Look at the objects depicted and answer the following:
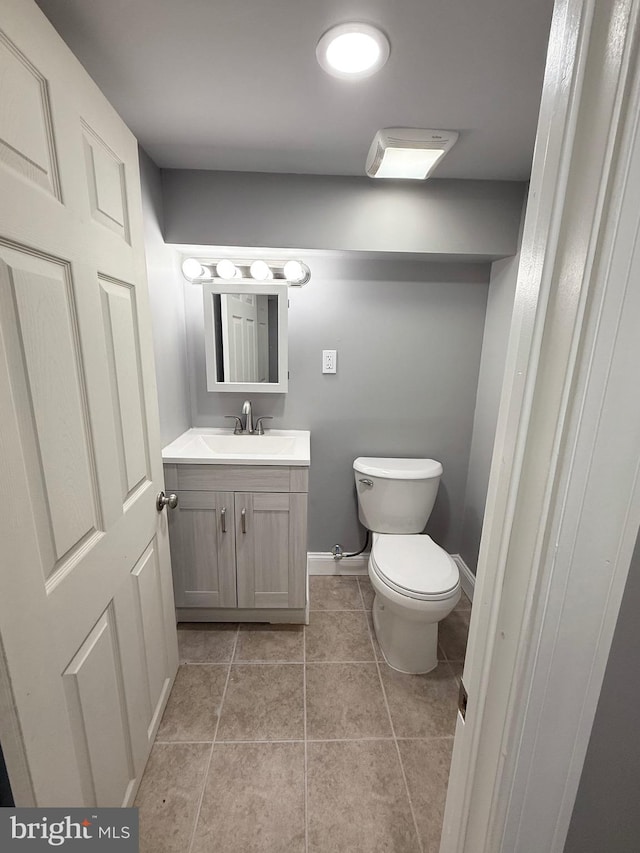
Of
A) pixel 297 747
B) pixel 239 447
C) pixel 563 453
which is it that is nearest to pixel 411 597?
pixel 297 747

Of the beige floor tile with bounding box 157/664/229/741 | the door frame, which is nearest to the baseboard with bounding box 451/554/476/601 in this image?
the beige floor tile with bounding box 157/664/229/741

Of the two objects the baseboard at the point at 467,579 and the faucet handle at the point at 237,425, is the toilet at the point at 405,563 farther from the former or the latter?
the faucet handle at the point at 237,425

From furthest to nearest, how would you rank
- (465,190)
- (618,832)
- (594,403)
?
(465,190) < (618,832) < (594,403)

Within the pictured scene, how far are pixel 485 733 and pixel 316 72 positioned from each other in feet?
4.92

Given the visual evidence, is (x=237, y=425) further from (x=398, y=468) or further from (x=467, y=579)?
(x=467, y=579)

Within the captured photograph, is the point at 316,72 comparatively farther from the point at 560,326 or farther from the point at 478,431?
the point at 478,431

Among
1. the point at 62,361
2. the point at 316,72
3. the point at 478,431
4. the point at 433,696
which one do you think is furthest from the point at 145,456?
the point at 478,431

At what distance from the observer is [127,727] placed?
101 cm

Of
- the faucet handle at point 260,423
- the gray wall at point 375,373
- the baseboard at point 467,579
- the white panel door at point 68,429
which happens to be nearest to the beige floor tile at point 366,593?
the gray wall at point 375,373

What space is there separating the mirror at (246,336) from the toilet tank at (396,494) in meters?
0.67

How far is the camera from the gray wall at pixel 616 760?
429mm

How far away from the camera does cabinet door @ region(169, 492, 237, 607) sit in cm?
163

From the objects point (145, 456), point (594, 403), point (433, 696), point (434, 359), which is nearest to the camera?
point (594, 403)

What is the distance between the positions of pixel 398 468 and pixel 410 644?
2.64ft
